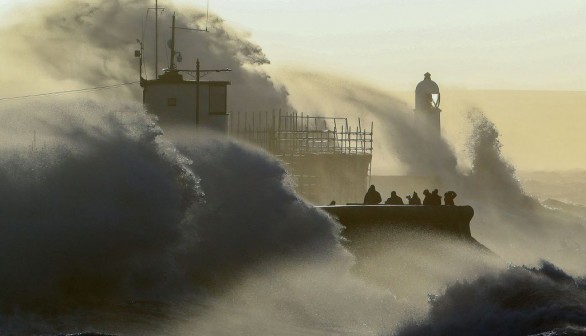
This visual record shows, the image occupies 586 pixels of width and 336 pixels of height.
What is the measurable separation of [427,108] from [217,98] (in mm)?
26693

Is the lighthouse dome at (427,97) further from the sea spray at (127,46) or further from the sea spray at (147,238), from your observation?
the sea spray at (147,238)

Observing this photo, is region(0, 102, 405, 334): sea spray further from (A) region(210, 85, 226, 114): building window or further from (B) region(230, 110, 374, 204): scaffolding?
(B) region(230, 110, 374, 204): scaffolding

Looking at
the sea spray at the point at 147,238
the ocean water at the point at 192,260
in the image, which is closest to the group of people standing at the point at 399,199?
the ocean water at the point at 192,260

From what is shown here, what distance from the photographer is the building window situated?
47.5 m

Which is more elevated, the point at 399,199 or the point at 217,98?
the point at 217,98

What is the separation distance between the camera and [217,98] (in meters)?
47.6

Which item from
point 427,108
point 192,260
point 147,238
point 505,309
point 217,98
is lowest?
point 505,309

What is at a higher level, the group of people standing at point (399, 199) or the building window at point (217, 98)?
the building window at point (217, 98)

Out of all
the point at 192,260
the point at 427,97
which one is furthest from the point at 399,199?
the point at 427,97

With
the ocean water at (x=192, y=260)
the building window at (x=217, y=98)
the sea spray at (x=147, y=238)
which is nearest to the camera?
Result: the sea spray at (x=147, y=238)

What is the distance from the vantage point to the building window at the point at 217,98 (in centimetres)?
4750

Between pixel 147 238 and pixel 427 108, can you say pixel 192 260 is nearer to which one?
pixel 147 238

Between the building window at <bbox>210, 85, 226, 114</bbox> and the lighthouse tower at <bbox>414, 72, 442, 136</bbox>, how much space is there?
2633 cm

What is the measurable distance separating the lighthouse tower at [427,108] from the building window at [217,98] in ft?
86.4
